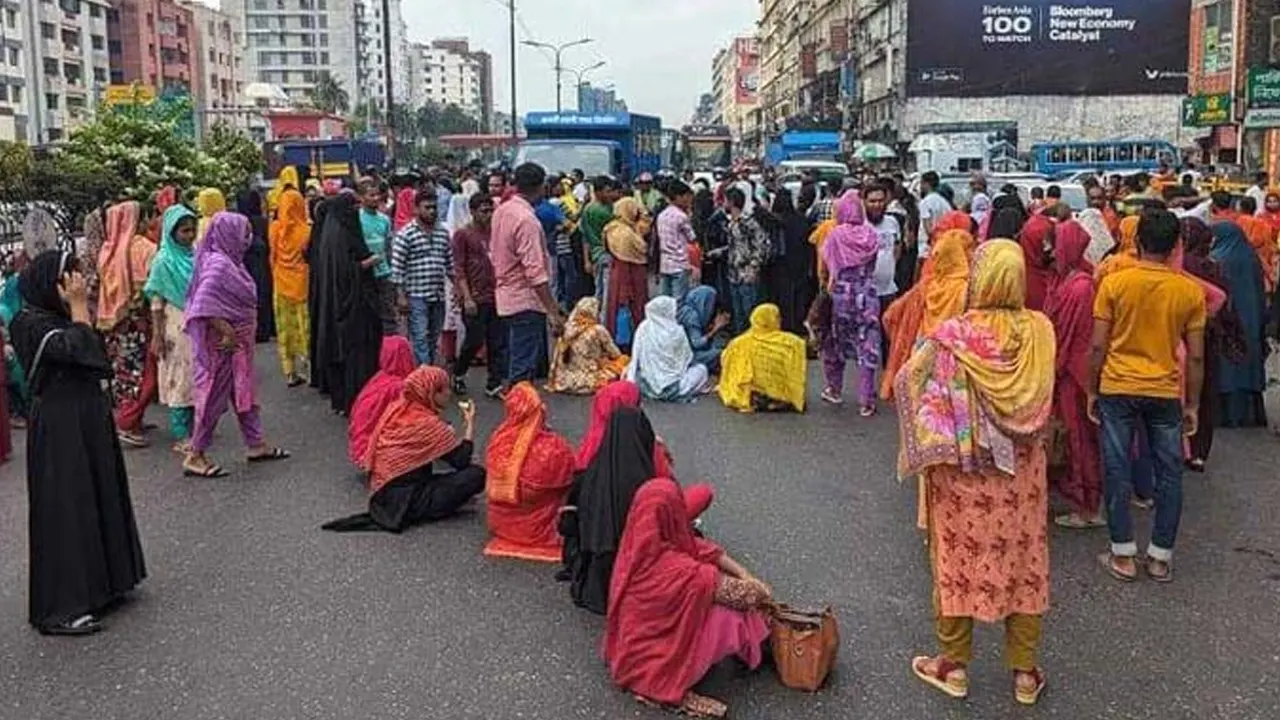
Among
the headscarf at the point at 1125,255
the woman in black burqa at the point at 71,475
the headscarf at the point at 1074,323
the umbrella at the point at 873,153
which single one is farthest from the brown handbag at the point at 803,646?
the umbrella at the point at 873,153

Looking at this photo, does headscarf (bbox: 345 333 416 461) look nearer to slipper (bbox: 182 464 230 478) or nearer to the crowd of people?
the crowd of people

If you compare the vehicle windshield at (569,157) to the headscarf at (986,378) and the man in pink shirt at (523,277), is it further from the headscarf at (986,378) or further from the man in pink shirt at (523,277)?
the headscarf at (986,378)

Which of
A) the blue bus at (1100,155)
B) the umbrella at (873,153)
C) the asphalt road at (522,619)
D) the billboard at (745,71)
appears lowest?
the asphalt road at (522,619)

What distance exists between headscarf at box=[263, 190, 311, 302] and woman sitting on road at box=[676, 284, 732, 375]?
3194 millimetres

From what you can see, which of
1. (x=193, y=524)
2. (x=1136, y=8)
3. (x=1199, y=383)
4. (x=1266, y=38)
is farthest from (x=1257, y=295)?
(x=1136, y=8)

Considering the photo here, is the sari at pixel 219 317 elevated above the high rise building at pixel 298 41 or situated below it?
below

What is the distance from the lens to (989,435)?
418 cm

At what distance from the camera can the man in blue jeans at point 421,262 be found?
9594 millimetres

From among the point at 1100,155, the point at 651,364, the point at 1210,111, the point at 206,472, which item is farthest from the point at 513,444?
the point at 1100,155

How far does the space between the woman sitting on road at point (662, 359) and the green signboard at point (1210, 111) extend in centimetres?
2860

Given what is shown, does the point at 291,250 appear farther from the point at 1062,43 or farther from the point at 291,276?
the point at 1062,43

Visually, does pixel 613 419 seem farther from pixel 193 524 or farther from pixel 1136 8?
pixel 1136 8

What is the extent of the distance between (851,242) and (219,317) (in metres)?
4.43

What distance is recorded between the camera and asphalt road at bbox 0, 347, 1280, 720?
4.42 metres
